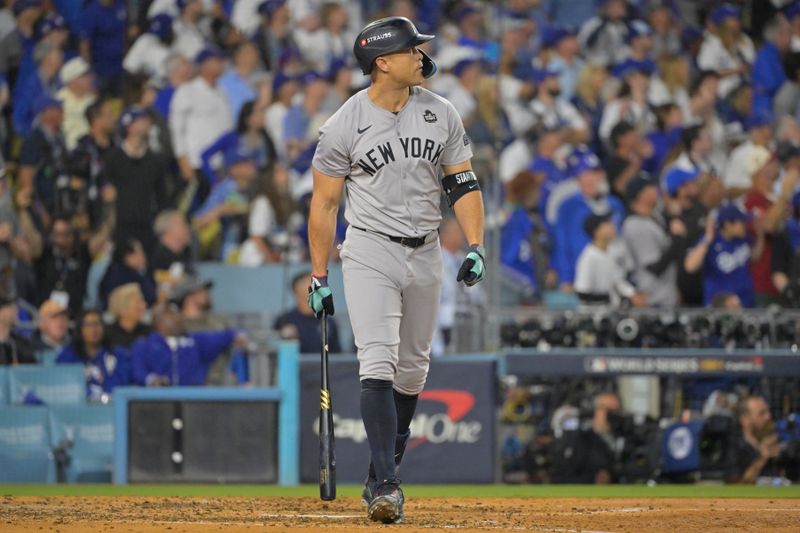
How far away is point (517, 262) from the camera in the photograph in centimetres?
1314

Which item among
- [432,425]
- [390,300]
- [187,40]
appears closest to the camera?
[390,300]

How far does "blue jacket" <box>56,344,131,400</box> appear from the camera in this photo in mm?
11047

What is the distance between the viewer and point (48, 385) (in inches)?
425

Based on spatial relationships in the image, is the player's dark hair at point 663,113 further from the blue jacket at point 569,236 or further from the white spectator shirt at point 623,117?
the blue jacket at point 569,236

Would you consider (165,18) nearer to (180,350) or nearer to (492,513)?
(180,350)

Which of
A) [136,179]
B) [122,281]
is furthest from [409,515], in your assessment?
[136,179]

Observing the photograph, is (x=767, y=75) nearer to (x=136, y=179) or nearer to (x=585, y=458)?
(x=585, y=458)

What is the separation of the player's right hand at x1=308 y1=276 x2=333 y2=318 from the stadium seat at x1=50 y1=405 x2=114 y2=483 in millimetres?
5081

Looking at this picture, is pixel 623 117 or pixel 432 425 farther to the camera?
pixel 623 117

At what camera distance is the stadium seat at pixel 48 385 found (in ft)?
35.1

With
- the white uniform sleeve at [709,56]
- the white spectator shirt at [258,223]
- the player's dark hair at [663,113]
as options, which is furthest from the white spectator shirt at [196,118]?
the white uniform sleeve at [709,56]

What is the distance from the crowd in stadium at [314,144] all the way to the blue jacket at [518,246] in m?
0.02

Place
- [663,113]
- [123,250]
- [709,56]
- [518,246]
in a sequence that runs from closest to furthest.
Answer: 1. [123,250]
2. [518,246]
3. [663,113]
4. [709,56]

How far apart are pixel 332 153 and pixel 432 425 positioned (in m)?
4.97
